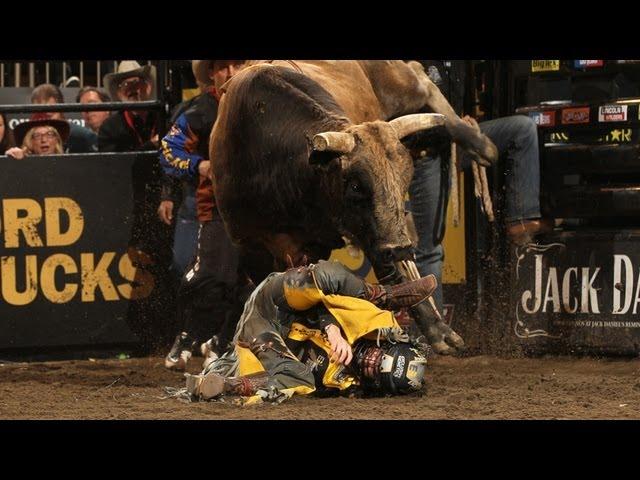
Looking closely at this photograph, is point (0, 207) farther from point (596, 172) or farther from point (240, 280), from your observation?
point (596, 172)

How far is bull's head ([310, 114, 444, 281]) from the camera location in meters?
6.21

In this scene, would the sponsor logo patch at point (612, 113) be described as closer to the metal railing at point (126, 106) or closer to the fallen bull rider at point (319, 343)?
the fallen bull rider at point (319, 343)

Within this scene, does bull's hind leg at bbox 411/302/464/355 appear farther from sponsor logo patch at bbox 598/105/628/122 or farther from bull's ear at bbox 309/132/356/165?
sponsor logo patch at bbox 598/105/628/122

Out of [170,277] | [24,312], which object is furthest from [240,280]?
[24,312]

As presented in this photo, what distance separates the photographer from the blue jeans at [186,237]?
8.01 metres

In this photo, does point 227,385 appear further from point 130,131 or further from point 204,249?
point 130,131

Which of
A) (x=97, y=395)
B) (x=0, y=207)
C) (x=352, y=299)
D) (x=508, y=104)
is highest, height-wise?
(x=508, y=104)

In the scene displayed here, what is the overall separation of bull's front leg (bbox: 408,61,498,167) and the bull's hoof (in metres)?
1.19

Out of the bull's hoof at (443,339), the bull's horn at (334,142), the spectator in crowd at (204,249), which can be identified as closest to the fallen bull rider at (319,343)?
the bull's horn at (334,142)

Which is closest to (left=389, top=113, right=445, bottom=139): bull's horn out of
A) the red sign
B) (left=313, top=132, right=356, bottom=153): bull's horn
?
(left=313, top=132, right=356, bottom=153): bull's horn

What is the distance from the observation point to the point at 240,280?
7.84 metres

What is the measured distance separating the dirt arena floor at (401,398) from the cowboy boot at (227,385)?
68 millimetres

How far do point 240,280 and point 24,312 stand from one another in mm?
1521

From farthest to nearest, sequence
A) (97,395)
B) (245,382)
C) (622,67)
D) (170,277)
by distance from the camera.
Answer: (170,277)
(622,67)
(97,395)
(245,382)
